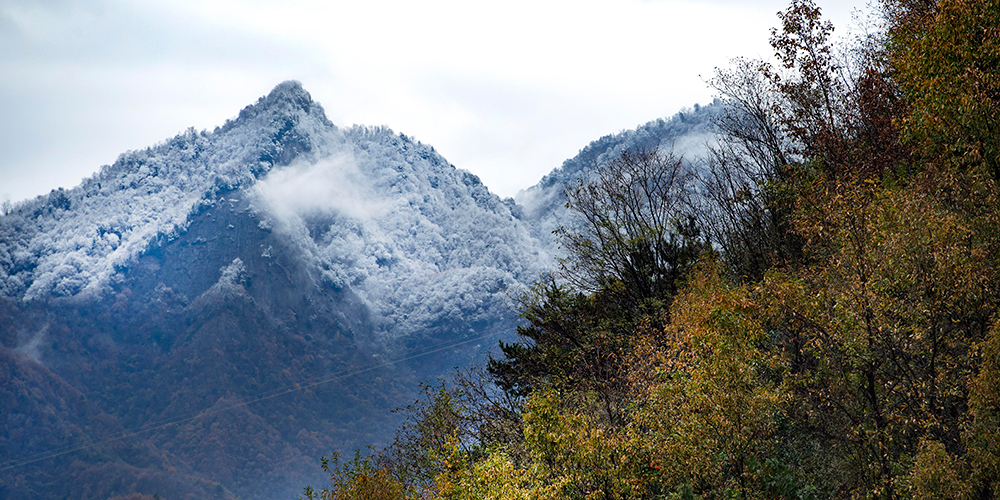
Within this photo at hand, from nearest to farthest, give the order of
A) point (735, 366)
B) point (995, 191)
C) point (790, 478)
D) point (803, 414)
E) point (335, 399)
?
point (995, 191) < point (735, 366) < point (790, 478) < point (803, 414) < point (335, 399)

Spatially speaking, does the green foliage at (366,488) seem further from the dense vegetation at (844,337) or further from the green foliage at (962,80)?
the green foliage at (962,80)

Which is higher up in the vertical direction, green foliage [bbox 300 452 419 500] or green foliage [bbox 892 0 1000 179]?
green foliage [bbox 892 0 1000 179]

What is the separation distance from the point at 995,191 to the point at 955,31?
2976 millimetres

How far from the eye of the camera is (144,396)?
198875 millimetres

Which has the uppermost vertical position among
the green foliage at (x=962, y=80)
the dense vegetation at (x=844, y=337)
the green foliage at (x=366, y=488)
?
the green foliage at (x=962, y=80)

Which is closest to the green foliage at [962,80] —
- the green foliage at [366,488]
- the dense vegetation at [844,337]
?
the dense vegetation at [844,337]

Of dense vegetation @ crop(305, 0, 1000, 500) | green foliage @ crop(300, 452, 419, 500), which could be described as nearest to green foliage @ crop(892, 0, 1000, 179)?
dense vegetation @ crop(305, 0, 1000, 500)

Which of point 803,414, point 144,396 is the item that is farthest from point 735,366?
point 144,396

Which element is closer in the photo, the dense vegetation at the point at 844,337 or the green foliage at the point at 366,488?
the dense vegetation at the point at 844,337

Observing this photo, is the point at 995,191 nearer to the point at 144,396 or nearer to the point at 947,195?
the point at 947,195

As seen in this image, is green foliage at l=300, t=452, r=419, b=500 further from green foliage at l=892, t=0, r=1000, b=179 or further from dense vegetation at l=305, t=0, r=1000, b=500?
green foliage at l=892, t=0, r=1000, b=179

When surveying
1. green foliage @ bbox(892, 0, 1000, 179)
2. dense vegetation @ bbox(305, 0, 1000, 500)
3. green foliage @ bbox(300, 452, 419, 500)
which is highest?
green foliage @ bbox(892, 0, 1000, 179)

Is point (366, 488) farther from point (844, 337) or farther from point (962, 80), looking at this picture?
point (962, 80)

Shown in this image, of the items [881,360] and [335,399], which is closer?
[881,360]
